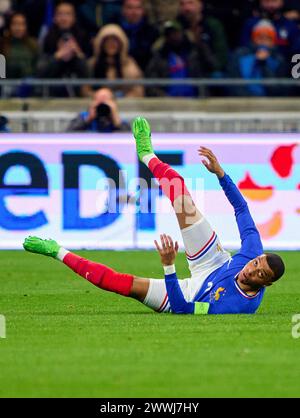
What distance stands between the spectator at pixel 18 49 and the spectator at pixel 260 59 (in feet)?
10.8

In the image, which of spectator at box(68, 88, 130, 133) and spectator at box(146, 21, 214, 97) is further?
spectator at box(146, 21, 214, 97)

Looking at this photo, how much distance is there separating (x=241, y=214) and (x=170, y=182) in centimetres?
73

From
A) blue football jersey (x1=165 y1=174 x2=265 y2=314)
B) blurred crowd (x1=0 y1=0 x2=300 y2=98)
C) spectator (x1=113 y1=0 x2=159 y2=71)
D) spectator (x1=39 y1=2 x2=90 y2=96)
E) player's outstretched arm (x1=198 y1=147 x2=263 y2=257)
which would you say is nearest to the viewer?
blue football jersey (x1=165 y1=174 x2=265 y2=314)

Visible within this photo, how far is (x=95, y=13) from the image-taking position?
24.2 metres

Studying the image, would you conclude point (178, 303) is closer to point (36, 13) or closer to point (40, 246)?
point (40, 246)

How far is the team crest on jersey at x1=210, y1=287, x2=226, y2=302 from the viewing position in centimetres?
1284

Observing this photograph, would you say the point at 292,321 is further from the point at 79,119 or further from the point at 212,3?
the point at 212,3

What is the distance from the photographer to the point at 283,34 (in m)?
24.1

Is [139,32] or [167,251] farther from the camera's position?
[139,32]

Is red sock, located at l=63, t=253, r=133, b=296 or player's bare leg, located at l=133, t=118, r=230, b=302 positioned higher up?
player's bare leg, located at l=133, t=118, r=230, b=302

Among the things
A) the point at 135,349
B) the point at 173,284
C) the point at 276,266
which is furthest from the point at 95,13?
the point at 135,349

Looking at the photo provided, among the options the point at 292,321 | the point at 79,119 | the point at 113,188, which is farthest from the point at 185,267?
the point at 292,321

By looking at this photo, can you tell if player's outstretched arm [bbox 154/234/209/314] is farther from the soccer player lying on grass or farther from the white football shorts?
the white football shorts

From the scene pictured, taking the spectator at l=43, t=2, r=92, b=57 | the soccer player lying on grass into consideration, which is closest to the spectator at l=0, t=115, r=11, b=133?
the spectator at l=43, t=2, r=92, b=57
